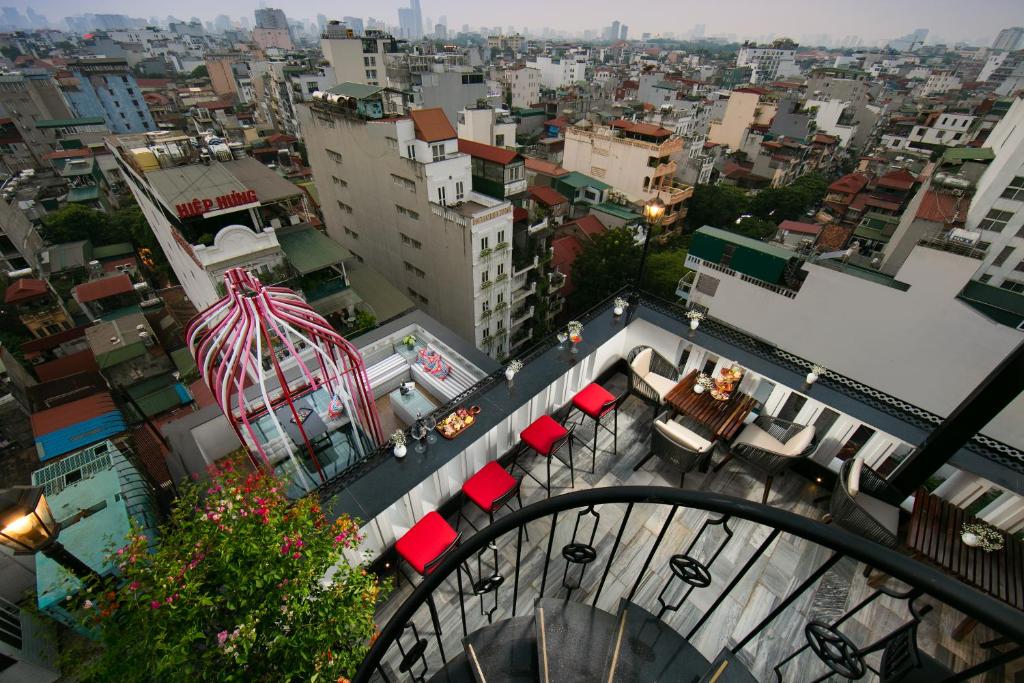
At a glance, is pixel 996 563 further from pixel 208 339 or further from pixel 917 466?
pixel 208 339

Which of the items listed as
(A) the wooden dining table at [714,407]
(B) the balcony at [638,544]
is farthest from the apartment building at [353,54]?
(A) the wooden dining table at [714,407]

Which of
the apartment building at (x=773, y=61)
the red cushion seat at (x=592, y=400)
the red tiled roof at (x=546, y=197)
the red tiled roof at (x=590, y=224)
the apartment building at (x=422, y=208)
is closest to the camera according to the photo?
the red cushion seat at (x=592, y=400)

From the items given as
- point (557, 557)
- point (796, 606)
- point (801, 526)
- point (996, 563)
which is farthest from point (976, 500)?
point (801, 526)

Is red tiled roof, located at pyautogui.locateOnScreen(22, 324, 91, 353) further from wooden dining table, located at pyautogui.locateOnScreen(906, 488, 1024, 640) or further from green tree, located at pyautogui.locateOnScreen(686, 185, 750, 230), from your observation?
green tree, located at pyautogui.locateOnScreen(686, 185, 750, 230)

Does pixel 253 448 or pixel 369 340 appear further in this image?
pixel 369 340

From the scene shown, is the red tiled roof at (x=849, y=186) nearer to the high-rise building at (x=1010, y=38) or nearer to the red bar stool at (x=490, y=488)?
the red bar stool at (x=490, y=488)

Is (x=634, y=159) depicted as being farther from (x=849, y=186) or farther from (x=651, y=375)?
(x=651, y=375)

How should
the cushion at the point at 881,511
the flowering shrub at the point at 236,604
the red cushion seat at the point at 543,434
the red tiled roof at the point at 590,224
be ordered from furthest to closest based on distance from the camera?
the red tiled roof at the point at 590,224, the red cushion seat at the point at 543,434, the cushion at the point at 881,511, the flowering shrub at the point at 236,604
